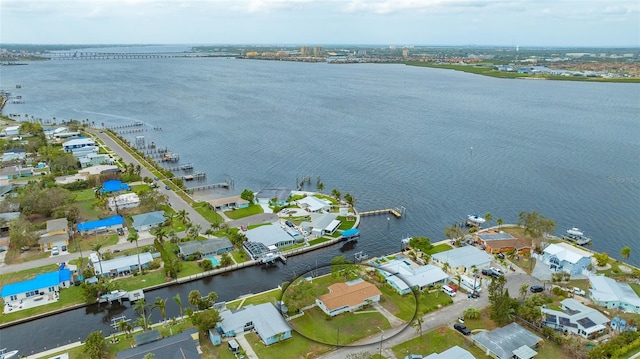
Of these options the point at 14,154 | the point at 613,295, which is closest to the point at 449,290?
the point at 613,295

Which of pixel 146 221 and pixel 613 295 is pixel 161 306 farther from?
pixel 613 295

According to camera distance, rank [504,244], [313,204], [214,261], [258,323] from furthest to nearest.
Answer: [313,204] → [504,244] → [214,261] → [258,323]

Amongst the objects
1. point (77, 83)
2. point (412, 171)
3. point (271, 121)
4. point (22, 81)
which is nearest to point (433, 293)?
point (412, 171)

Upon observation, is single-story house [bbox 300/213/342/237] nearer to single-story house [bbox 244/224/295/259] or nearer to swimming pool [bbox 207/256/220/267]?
single-story house [bbox 244/224/295/259]

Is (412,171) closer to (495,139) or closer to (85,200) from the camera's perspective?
(495,139)

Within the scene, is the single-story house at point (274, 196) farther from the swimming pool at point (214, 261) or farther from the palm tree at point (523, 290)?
the palm tree at point (523, 290)

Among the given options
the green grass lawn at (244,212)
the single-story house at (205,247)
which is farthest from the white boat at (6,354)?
the green grass lawn at (244,212)

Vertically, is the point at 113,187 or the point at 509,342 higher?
the point at 113,187
